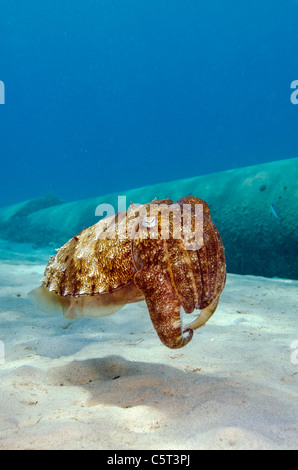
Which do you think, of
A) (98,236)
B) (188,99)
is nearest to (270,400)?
(98,236)

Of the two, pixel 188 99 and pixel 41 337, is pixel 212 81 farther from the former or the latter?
pixel 41 337

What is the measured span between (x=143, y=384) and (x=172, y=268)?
106 centimetres

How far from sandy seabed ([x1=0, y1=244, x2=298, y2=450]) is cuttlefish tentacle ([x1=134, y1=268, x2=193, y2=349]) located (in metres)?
0.48

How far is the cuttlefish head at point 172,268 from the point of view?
62.7 inches

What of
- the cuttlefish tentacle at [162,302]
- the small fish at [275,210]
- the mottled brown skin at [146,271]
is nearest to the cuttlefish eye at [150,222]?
the mottled brown skin at [146,271]

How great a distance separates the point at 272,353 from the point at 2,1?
132 m

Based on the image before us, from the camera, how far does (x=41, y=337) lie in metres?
3.16

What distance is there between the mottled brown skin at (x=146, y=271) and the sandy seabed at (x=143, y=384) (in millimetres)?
452
